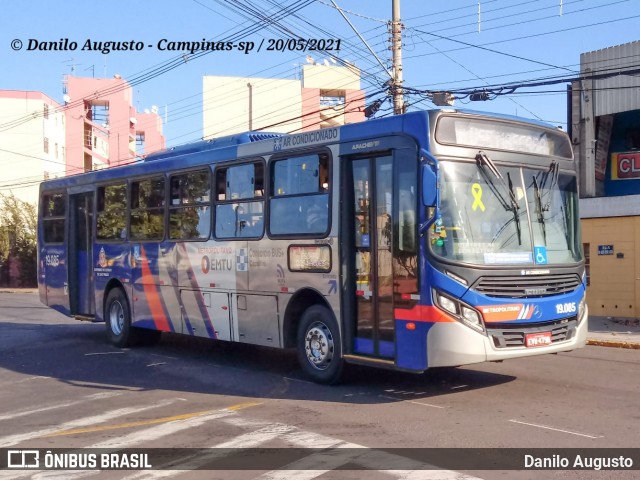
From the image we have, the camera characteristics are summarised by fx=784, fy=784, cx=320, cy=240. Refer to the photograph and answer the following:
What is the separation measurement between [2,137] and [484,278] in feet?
171

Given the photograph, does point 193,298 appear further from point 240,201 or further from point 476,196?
point 476,196

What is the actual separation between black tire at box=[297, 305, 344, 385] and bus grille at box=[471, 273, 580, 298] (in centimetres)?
214

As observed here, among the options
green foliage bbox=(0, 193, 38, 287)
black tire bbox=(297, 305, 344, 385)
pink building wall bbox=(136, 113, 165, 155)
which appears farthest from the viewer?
pink building wall bbox=(136, 113, 165, 155)

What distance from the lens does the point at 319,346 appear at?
1073cm

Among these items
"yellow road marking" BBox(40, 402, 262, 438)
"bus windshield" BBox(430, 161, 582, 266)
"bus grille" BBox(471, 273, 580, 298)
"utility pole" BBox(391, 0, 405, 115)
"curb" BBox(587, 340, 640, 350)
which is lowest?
"curb" BBox(587, 340, 640, 350)

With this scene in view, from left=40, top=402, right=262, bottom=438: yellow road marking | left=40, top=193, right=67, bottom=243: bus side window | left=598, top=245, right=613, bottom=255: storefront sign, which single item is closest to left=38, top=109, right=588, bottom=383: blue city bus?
left=40, top=402, right=262, bottom=438: yellow road marking

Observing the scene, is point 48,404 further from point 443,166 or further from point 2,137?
point 2,137

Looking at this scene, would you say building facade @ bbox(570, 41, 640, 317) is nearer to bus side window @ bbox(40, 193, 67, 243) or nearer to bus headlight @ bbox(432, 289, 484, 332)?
bus headlight @ bbox(432, 289, 484, 332)

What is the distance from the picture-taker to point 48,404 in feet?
32.8

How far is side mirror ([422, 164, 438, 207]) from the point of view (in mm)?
8913

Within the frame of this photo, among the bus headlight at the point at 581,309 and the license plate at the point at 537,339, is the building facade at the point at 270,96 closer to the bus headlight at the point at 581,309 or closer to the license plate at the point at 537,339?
the bus headlight at the point at 581,309

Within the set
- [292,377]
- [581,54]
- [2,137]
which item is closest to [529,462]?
[292,377]

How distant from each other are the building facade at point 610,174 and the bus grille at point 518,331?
11.5 m

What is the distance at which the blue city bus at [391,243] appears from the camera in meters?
9.11
